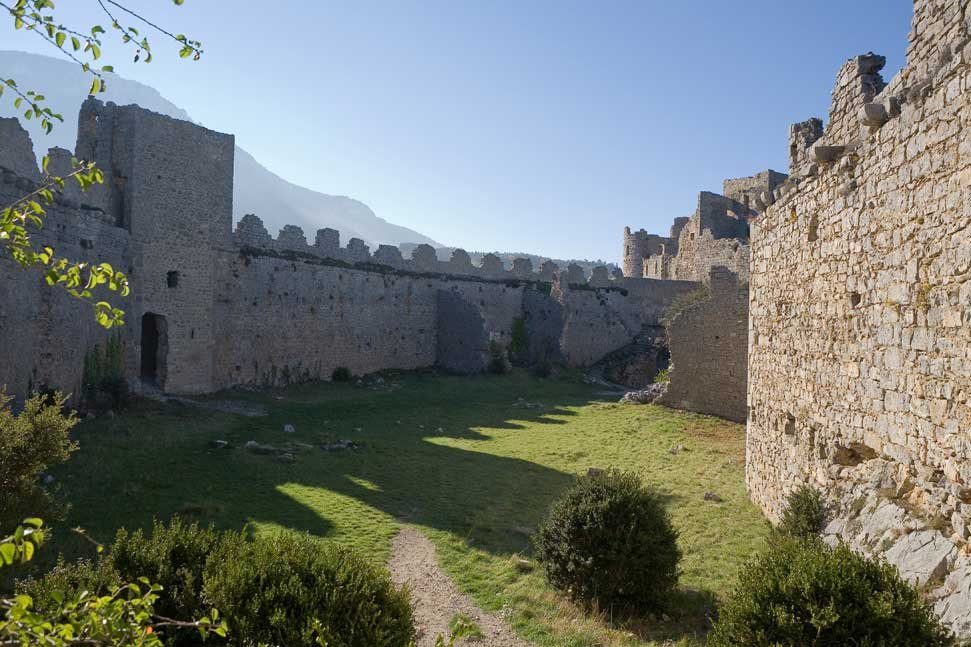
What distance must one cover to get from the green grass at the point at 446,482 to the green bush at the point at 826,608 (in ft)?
5.24

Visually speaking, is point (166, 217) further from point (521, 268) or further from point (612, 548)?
point (521, 268)

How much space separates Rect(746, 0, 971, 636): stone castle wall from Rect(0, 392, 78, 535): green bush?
21.8 ft

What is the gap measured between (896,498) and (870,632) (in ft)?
6.11

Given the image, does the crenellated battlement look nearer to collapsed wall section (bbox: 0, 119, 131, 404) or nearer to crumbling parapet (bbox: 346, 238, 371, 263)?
crumbling parapet (bbox: 346, 238, 371, 263)

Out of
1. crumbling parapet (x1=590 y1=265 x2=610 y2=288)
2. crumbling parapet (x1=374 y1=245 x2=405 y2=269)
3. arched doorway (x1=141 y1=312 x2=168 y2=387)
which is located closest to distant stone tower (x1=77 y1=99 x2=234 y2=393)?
arched doorway (x1=141 y1=312 x2=168 y2=387)

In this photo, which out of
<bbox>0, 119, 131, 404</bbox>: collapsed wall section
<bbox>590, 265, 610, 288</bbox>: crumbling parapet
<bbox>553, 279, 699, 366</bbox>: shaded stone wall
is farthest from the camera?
<bbox>590, 265, 610, 288</bbox>: crumbling parapet

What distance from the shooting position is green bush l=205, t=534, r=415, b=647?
12.9 ft

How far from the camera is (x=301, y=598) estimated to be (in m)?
4.11

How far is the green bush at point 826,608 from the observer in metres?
3.72

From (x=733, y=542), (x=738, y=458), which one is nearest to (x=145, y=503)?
(x=733, y=542)

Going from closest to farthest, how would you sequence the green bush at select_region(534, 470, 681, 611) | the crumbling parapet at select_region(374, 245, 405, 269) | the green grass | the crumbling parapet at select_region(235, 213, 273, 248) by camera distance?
the green bush at select_region(534, 470, 681, 611) → the green grass → the crumbling parapet at select_region(235, 213, 273, 248) → the crumbling parapet at select_region(374, 245, 405, 269)

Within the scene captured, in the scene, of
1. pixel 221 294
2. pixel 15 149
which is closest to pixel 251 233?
pixel 221 294

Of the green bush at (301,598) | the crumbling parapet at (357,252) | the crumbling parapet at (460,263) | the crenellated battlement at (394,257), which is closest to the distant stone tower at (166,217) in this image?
the crenellated battlement at (394,257)

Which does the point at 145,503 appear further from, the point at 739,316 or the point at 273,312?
the point at 739,316
